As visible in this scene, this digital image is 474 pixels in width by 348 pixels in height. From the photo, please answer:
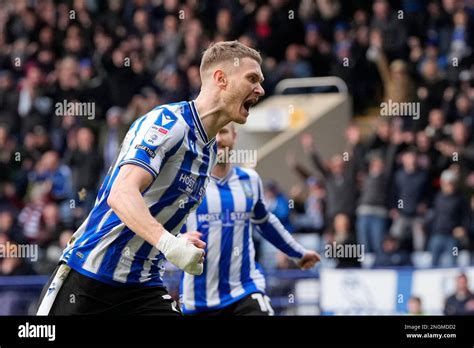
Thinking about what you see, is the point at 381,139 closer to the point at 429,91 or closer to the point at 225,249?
the point at 429,91

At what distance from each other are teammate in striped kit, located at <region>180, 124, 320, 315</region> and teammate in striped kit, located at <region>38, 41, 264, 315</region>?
203 cm

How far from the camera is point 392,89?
16656mm

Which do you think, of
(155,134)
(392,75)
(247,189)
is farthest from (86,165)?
(155,134)

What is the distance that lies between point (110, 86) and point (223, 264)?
9.86m

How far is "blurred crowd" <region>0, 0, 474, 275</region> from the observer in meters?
14.8

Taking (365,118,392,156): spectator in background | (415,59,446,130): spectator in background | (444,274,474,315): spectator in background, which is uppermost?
(415,59,446,130): spectator in background

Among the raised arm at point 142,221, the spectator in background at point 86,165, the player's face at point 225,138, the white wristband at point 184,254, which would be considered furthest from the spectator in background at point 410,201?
the white wristband at point 184,254

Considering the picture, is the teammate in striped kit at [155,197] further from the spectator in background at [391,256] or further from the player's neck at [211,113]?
the spectator in background at [391,256]

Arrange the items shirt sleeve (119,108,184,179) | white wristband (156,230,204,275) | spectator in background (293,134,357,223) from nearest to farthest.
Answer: white wristband (156,230,204,275) < shirt sleeve (119,108,184,179) < spectator in background (293,134,357,223)

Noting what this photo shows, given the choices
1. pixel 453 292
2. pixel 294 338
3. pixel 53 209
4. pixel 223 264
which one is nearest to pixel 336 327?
pixel 294 338

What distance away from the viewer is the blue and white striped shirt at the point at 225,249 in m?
8.68

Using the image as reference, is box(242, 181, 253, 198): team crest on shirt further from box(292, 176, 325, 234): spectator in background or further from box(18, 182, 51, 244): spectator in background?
box(18, 182, 51, 244): spectator in background

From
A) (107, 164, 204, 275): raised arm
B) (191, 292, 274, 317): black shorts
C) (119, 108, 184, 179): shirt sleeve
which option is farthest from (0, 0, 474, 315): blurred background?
(107, 164, 204, 275): raised arm

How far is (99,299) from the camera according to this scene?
21.0 ft
